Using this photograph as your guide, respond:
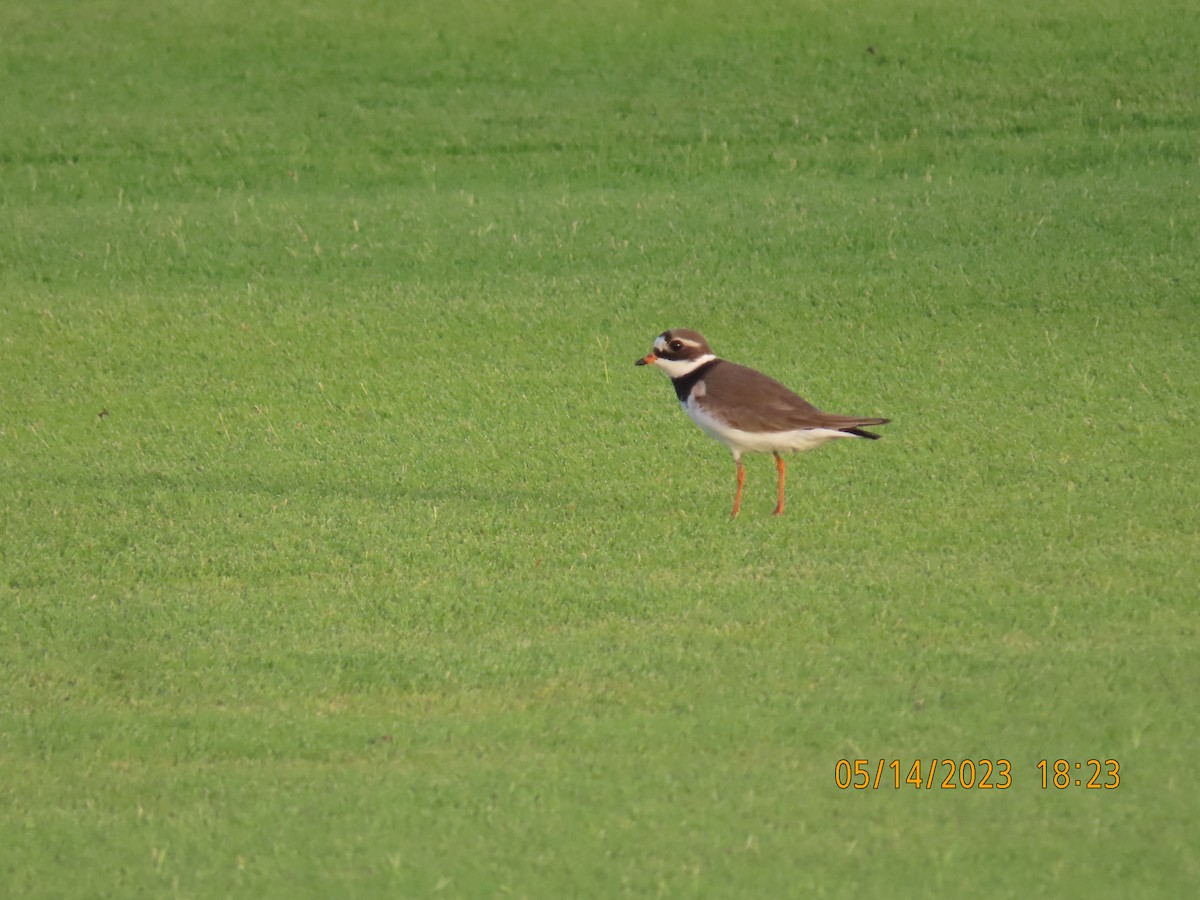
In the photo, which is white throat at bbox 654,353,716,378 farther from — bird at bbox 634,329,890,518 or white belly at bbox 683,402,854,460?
white belly at bbox 683,402,854,460

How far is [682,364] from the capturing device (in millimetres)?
10016

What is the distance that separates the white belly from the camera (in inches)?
366

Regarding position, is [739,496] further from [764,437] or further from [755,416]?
[755,416]

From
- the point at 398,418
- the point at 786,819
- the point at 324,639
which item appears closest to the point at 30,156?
the point at 398,418

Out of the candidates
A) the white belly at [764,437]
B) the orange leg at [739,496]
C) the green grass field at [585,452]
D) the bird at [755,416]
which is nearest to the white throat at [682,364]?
the bird at [755,416]

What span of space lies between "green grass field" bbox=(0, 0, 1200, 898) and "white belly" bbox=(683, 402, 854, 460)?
0.49 meters

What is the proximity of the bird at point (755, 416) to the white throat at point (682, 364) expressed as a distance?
0.08 meters

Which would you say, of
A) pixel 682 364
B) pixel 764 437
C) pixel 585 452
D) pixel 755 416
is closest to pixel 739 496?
pixel 764 437

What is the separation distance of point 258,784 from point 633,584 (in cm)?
270

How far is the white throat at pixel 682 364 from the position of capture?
32.7 feet

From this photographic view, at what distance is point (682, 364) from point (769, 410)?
2.94 feet

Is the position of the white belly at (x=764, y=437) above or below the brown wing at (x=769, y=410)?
below

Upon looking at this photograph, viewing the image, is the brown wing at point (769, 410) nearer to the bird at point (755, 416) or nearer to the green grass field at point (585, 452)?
the bird at point (755, 416)

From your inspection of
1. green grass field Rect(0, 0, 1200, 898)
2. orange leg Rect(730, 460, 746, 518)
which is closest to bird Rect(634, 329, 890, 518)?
orange leg Rect(730, 460, 746, 518)
